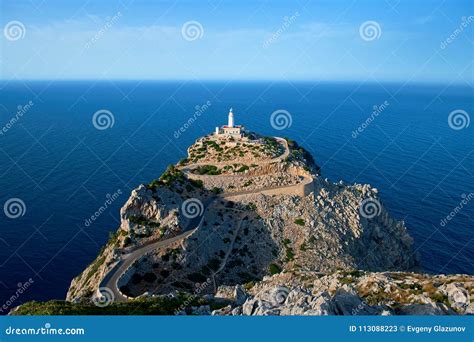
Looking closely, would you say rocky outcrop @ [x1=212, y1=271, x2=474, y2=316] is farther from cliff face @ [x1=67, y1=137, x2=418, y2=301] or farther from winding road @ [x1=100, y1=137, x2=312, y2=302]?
winding road @ [x1=100, y1=137, x2=312, y2=302]

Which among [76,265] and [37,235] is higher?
[76,265]

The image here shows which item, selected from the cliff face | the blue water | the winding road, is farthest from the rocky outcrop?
the blue water

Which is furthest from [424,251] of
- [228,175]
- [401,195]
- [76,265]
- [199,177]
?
[76,265]

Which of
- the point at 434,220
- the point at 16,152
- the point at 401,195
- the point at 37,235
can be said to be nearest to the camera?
the point at 37,235

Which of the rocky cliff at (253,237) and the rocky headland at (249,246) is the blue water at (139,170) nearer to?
the rocky headland at (249,246)

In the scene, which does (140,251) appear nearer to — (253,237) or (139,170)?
(253,237)

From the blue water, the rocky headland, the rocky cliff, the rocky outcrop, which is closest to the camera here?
the rocky outcrop

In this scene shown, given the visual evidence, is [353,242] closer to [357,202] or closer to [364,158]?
[357,202]
